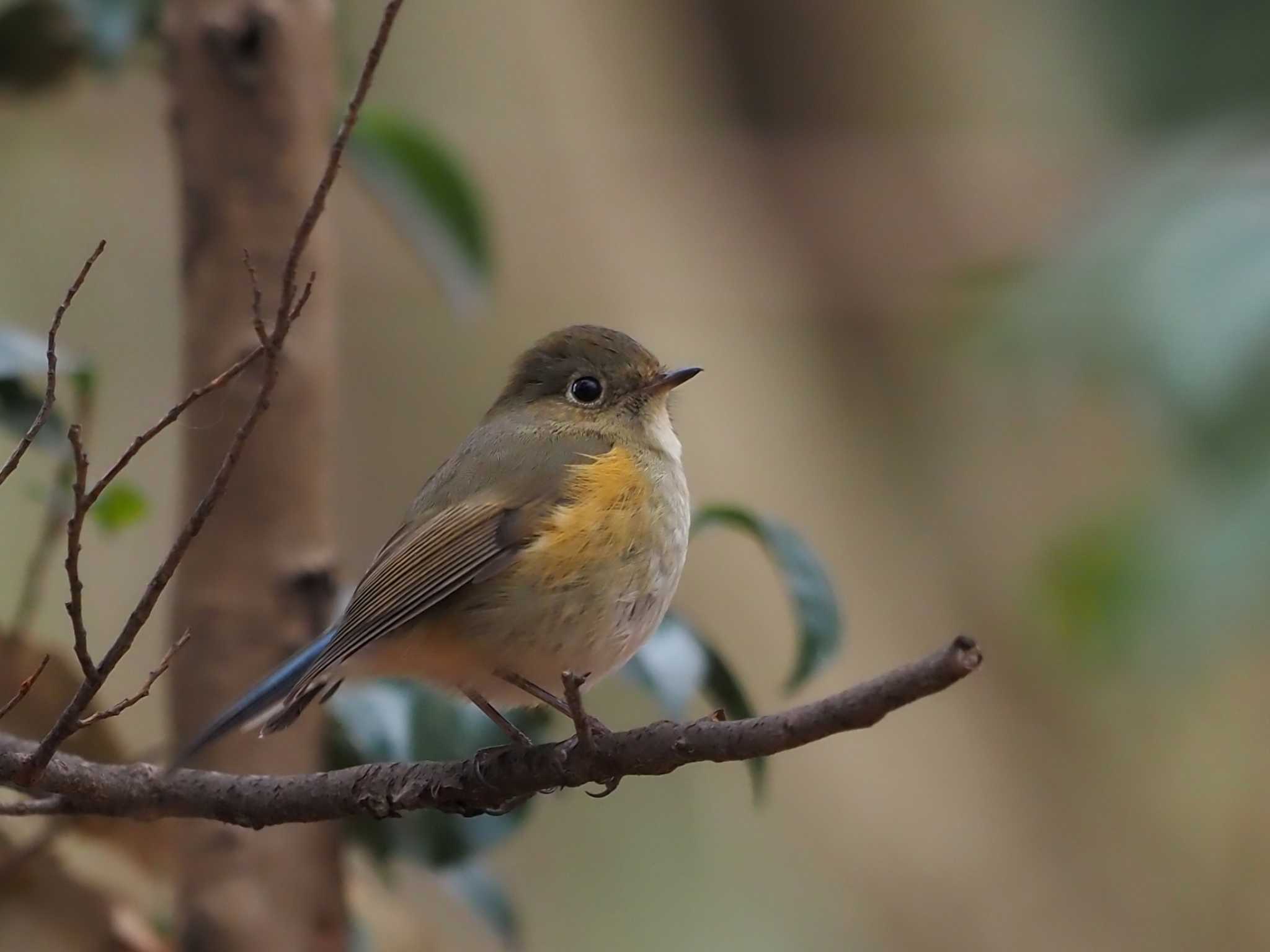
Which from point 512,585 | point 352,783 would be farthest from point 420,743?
point 352,783

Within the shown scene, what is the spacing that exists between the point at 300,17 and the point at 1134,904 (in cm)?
475

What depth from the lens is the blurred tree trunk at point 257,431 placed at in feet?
8.39

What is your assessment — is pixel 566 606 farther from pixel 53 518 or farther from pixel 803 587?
pixel 53 518

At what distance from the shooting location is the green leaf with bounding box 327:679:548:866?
2.58m

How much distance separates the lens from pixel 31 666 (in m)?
2.65

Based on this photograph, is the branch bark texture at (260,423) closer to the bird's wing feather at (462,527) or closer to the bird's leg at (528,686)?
the bird's wing feather at (462,527)

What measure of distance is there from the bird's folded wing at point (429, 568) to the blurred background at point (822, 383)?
3124mm

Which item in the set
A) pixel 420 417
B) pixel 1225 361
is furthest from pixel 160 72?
pixel 420 417

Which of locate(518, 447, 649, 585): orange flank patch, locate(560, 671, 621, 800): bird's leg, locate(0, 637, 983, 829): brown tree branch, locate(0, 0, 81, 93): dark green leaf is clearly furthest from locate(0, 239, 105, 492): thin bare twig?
locate(0, 0, 81, 93): dark green leaf

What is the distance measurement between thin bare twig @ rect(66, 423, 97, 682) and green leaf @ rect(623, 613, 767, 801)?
112 centimetres

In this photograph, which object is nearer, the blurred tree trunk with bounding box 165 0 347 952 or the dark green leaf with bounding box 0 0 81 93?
the blurred tree trunk with bounding box 165 0 347 952

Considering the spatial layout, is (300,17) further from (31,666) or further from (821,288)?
(821,288)

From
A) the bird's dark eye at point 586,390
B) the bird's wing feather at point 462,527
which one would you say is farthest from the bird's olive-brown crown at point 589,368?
the bird's wing feather at point 462,527

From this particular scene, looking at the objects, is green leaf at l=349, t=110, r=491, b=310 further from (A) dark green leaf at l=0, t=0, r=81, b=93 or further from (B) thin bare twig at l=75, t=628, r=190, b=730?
(B) thin bare twig at l=75, t=628, r=190, b=730
